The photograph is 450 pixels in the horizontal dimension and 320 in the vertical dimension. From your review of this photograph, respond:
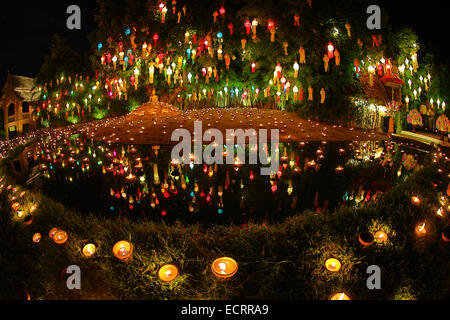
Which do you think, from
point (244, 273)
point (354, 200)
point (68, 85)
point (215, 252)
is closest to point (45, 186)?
point (215, 252)

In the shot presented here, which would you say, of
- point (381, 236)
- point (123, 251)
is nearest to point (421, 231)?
point (381, 236)

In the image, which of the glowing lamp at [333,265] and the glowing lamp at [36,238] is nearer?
the glowing lamp at [333,265]

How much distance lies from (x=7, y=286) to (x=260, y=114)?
35.7 feet

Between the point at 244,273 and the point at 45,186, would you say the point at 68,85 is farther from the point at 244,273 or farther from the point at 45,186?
the point at 244,273

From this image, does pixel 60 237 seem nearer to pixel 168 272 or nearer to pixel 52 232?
pixel 52 232

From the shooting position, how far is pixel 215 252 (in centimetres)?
246

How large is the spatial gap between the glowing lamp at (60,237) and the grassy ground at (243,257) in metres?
0.06

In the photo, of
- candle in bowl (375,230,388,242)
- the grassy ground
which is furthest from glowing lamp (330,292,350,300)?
candle in bowl (375,230,388,242)

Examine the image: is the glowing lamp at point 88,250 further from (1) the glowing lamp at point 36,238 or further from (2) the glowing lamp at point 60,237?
(1) the glowing lamp at point 36,238

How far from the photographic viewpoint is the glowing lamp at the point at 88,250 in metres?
2.40

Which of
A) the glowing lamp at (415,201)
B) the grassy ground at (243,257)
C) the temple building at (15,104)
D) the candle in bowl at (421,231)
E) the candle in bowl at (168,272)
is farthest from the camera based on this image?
the temple building at (15,104)

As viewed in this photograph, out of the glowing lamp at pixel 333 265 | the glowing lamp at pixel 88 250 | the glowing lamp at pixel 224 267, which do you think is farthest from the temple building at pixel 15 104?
the glowing lamp at pixel 333 265

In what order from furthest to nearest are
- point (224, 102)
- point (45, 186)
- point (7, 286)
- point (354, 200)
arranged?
point (224, 102)
point (45, 186)
point (354, 200)
point (7, 286)

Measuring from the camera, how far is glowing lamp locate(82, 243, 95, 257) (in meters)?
2.40
